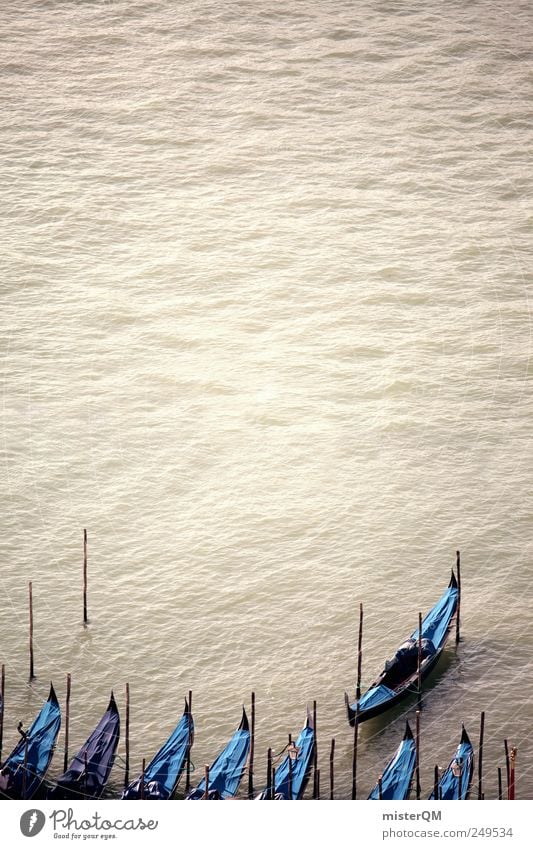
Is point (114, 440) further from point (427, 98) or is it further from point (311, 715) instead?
point (427, 98)

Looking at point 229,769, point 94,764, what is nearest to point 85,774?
point 94,764

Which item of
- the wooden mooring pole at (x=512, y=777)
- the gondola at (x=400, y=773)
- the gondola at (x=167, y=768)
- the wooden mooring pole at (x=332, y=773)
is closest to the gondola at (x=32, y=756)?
the gondola at (x=167, y=768)

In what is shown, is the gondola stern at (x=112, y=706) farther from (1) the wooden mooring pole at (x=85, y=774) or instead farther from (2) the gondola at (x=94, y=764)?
(1) the wooden mooring pole at (x=85, y=774)

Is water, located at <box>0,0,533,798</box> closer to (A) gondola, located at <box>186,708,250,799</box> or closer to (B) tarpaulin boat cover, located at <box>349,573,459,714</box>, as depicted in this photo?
(B) tarpaulin boat cover, located at <box>349,573,459,714</box>

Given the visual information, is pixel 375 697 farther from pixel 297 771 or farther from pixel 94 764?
pixel 94 764

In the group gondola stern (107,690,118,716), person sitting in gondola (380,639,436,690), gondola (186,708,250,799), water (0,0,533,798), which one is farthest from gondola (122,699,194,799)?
person sitting in gondola (380,639,436,690)

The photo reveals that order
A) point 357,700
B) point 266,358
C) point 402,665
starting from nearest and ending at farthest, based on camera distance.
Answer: point 357,700 < point 402,665 < point 266,358
